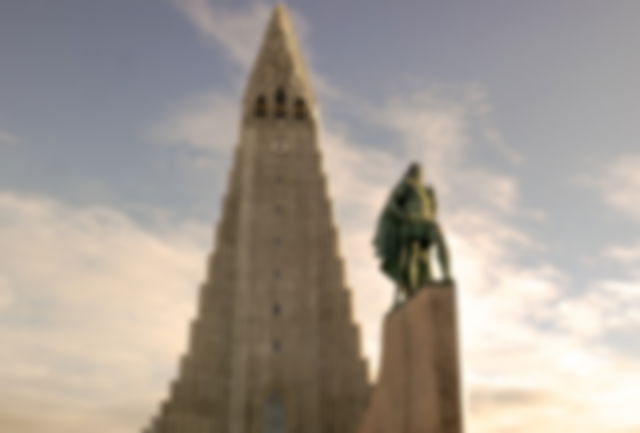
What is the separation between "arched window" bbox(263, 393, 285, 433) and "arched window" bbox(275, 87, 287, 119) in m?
19.0

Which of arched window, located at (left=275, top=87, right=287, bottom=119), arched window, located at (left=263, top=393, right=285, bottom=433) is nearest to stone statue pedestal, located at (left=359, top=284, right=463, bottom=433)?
arched window, located at (left=263, top=393, right=285, bottom=433)

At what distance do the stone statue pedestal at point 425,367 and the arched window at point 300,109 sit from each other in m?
31.8

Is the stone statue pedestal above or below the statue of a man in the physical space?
below

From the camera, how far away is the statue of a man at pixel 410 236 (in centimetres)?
1488

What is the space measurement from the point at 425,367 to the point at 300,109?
114 ft

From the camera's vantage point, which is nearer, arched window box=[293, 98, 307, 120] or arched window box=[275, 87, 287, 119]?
arched window box=[275, 87, 287, 119]

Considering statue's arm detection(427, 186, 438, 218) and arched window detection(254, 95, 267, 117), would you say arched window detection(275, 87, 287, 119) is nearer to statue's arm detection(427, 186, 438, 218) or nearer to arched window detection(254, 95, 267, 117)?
arched window detection(254, 95, 267, 117)

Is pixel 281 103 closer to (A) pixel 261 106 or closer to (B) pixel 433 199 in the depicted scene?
(A) pixel 261 106

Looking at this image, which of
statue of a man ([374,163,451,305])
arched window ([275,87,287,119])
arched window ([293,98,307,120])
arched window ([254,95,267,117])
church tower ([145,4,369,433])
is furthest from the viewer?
arched window ([293,98,307,120])

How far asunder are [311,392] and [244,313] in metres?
5.78

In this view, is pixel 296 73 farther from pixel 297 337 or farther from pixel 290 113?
pixel 297 337

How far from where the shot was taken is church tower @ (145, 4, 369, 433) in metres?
36.0

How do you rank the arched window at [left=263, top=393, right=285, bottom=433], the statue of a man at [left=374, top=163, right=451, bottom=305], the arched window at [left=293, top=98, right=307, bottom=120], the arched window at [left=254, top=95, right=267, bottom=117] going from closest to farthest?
the statue of a man at [left=374, top=163, right=451, bottom=305] → the arched window at [left=263, top=393, right=285, bottom=433] → the arched window at [left=254, top=95, right=267, bottom=117] → the arched window at [left=293, top=98, right=307, bottom=120]

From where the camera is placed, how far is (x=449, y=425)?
40.0 feet
